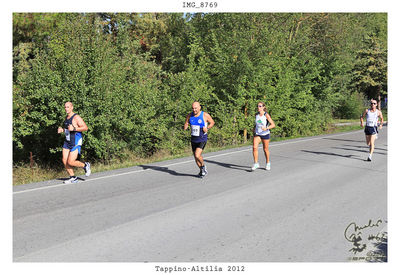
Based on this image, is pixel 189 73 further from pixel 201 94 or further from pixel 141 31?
pixel 141 31

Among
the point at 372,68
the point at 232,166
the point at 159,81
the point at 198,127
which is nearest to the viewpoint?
the point at 198,127

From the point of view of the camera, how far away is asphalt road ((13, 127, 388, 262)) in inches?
186

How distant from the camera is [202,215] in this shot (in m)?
6.15

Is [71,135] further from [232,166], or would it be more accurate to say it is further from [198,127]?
[232,166]

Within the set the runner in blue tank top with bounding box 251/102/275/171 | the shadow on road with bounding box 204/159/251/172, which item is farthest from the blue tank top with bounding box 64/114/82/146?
the runner in blue tank top with bounding box 251/102/275/171

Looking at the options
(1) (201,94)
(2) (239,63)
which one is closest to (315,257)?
(1) (201,94)

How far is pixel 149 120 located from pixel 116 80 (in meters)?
2.26

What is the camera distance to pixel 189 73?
15945 mm

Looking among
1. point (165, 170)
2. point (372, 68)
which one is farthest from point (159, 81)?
point (372, 68)

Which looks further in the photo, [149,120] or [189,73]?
[189,73]

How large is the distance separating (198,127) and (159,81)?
7007 millimetres

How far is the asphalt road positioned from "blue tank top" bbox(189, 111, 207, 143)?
0.98m

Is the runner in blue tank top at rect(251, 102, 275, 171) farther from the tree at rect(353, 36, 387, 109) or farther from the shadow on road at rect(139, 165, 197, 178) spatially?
the tree at rect(353, 36, 387, 109)

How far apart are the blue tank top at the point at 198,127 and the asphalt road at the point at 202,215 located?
978 millimetres
